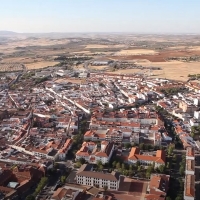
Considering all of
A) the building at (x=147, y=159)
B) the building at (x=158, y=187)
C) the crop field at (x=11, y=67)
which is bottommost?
the building at (x=158, y=187)

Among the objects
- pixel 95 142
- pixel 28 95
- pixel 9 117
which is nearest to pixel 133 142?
pixel 95 142

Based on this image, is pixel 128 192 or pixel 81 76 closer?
pixel 128 192

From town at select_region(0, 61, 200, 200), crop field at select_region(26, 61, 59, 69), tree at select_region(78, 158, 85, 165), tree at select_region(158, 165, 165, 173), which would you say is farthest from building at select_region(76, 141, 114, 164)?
crop field at select_region(26, 61, 59, 69)

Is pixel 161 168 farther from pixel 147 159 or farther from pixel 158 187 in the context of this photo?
pixel 158 187

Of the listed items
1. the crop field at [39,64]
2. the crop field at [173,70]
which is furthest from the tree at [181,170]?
the crop field at [39,64]

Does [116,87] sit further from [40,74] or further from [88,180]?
[88,180]

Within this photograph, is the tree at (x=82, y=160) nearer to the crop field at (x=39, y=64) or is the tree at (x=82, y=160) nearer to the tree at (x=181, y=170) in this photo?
the tree at (x=181, y=170)

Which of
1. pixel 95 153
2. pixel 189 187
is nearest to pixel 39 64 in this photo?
pixel 95 153
